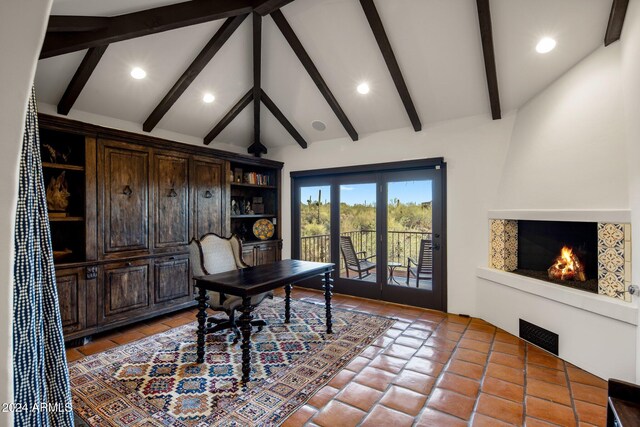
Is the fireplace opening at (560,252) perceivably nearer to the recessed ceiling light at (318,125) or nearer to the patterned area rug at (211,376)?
the patterned area rug at (211,376)

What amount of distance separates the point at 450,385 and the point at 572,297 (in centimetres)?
140

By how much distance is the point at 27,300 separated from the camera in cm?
91

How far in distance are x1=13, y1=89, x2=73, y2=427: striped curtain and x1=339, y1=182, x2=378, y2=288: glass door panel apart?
13.4 feet

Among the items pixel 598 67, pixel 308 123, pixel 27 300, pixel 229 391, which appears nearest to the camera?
pixel 27 300

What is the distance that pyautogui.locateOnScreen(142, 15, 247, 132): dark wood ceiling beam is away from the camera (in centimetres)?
326

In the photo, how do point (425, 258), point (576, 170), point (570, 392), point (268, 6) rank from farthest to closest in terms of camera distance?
point (425, 258), point (268, 6), point (576, 170), point (570, 392)

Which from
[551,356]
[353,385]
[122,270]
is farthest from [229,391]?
[551,356]

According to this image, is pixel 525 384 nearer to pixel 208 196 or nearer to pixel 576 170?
pixel 576 170

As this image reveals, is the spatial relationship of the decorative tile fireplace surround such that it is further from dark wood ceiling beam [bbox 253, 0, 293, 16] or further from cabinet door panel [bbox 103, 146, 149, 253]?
cabinet door panel [bbox 103, 146, 149, 253]

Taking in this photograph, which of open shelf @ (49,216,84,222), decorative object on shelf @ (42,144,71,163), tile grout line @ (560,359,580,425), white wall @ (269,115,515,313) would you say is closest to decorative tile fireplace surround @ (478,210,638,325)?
tile grout line @ (560,359,580,425)

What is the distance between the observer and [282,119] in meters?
4.95

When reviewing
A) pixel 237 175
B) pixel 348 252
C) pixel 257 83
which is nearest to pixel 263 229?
pixel 237 175

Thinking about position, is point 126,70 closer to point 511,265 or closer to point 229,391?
point 229,391

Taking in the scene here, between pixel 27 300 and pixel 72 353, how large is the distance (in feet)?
9.33
